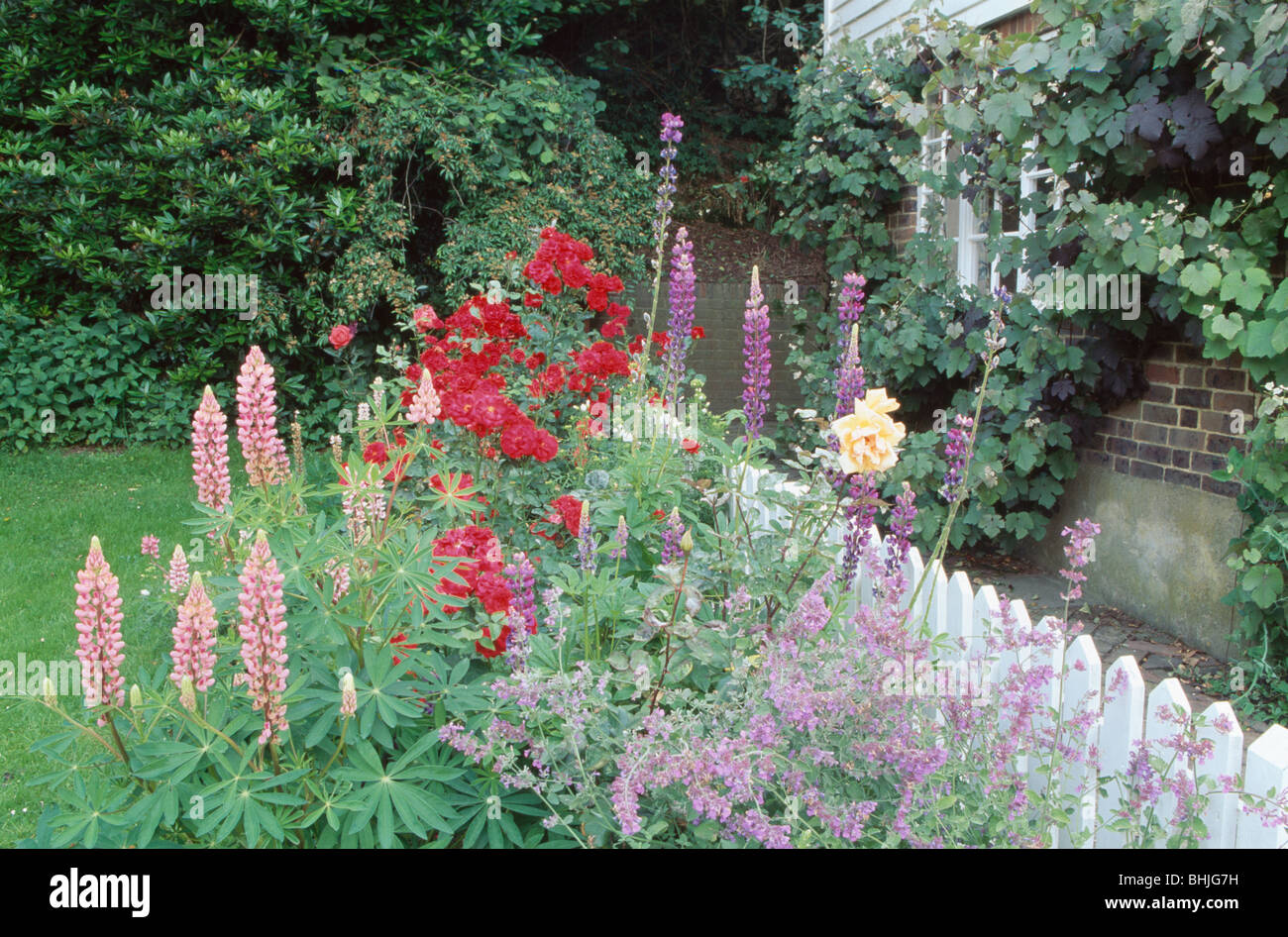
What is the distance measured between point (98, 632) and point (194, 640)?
0.54 feet

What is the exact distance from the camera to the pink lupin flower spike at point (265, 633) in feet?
5.66

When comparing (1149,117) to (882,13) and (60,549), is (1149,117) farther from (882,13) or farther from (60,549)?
(60,549)

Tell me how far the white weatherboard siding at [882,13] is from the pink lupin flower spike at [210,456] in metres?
4.91

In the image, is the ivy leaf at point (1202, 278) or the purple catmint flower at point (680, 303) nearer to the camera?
the purple catmint flower at point (680, 303)

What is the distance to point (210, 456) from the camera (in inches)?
88.0

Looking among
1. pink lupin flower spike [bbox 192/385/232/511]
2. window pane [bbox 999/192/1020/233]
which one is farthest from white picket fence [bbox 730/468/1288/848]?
window pane [bbox 999/192/1020/233]

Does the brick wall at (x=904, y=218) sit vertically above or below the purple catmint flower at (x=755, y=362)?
above

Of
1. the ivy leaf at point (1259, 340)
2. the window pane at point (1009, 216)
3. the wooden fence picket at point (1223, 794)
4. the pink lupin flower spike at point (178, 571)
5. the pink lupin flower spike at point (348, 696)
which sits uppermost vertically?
the window pane at point (1009, 216)

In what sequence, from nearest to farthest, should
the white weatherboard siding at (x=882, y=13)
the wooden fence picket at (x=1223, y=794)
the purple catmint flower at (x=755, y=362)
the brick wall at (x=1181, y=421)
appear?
the wooden fence picket at (x=1223, y=794), the purple catmint flower at (x=755, y=362), the brick wall at (x=1181, y=421), the white weatherboard siding at (x=882, y=13)

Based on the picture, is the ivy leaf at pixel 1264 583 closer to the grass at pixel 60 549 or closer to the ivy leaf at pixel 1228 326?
the ivy leaf at pixel 1228 326

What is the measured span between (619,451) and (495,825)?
5.54 feet

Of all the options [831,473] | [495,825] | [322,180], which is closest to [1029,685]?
[831,473]

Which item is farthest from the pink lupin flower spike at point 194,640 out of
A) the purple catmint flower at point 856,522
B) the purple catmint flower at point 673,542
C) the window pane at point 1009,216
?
the window pane at point 1009,216

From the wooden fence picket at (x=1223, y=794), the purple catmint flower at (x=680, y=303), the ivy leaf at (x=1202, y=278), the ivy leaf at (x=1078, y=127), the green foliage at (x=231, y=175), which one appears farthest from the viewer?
the green foliage at (x=231, y=175)
